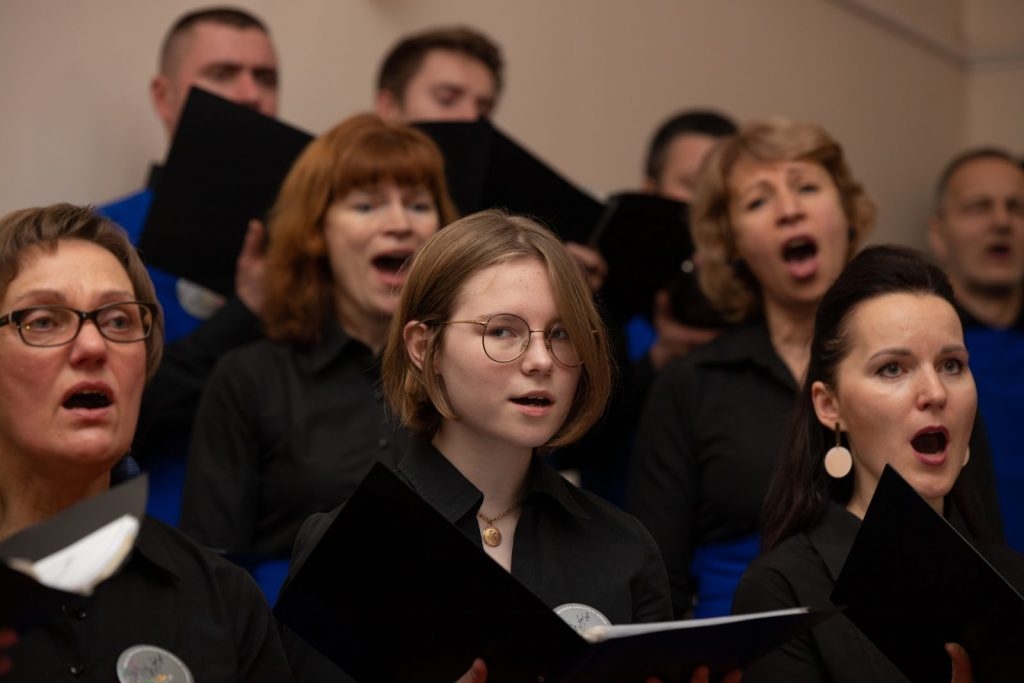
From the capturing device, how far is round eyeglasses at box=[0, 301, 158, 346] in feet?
7.13

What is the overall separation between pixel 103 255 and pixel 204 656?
0.63 meters

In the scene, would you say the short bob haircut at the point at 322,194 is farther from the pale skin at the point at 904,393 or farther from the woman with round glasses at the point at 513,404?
the pale skin at the point at 904,393

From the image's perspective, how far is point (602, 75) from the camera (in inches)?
217

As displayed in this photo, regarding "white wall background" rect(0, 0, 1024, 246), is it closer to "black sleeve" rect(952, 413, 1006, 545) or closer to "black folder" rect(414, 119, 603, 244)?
"black folder" rect(414, 119, 603, 244)

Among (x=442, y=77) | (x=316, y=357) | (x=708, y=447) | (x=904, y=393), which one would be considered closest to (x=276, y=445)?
(x=316, y=357)

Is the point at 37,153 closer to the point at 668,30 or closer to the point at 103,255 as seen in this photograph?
the point at 103,255

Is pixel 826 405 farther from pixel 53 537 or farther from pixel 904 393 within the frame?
pixel 53 537

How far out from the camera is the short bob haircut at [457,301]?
2312 mm

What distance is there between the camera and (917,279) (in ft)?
8.54

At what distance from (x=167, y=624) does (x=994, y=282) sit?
3.67 m

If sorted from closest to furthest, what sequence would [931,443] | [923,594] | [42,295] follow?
1. [923,594]
2. [42,295]
3. [931,443]

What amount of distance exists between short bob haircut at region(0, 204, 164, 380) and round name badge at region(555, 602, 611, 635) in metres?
0.74

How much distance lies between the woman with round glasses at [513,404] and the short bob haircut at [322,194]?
2.69 feet

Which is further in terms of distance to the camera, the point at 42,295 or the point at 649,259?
the point at 649,259
